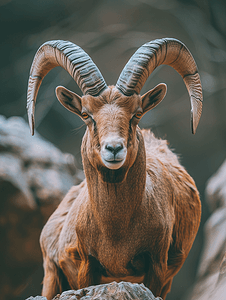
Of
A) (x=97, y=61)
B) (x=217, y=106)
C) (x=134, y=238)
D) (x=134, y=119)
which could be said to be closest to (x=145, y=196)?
(x=134, y=238)

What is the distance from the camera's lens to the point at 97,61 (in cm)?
693

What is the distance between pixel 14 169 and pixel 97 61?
2.60 meters

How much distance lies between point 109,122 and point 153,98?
80 centimetres

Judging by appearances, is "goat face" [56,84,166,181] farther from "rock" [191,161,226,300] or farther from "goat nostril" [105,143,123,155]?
"rock" [191,161,226,300]

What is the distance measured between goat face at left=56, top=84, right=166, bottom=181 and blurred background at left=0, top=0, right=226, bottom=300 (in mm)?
3332

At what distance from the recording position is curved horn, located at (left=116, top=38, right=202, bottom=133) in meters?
3.46

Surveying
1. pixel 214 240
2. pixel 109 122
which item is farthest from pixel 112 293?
pixel 214 240

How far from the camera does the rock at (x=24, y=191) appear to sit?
6211 millimetres

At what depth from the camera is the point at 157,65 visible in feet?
12.4

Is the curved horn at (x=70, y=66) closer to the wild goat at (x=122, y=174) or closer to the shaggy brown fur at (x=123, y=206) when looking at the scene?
the wild goat at (x=122, y=174)

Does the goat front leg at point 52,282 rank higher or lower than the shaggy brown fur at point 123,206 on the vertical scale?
lower

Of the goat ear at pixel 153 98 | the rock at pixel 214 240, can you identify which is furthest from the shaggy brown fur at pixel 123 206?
the rock at pixel 214 240

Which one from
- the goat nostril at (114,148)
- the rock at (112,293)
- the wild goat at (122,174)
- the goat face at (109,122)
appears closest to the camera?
the rock at (112,293)

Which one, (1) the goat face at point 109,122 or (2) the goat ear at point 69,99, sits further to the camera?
(2) the goat ear at point 69,99
